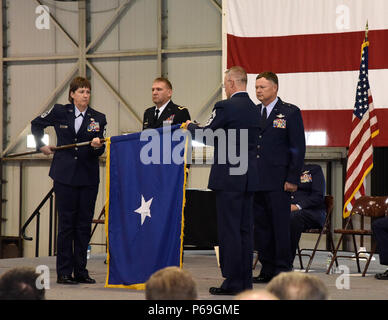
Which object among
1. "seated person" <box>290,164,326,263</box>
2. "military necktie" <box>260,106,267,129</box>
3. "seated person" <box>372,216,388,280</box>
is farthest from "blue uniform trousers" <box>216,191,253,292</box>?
"seated person" <box>372,216,388,280</box>

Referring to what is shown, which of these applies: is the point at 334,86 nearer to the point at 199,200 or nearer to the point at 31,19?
the point at 199,200

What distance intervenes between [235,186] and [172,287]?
8.34ft

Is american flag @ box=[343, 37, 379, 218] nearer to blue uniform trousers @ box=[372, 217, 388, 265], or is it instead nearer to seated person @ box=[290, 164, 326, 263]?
seated person @ box=[290, 164, 326, 263]

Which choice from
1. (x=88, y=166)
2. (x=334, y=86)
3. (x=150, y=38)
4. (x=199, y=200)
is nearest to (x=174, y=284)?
(x=88, y=166)

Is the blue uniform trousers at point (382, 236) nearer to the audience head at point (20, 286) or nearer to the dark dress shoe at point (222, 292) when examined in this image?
the dark dress shoe at point (222, 292)

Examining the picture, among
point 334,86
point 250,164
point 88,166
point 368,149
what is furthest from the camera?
point 334,86

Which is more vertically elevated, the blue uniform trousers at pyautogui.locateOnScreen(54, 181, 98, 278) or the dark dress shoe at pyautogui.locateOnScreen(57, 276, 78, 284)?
the blue uniform trousers at pyautogui.locateOnScreen(54, 181, 98, 278)

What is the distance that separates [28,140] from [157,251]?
786cm

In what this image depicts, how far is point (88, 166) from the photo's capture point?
486cm

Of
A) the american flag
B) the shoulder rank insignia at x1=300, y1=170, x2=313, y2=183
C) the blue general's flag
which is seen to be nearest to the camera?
the blue general's flag

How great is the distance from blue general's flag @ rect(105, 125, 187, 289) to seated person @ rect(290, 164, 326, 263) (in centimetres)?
172

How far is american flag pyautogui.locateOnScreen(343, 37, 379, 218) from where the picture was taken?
7344mm

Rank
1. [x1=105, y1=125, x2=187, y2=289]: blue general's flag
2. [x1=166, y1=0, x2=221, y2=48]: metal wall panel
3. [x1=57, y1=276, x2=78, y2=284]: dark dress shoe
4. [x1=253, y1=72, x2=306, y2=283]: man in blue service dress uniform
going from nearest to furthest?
[x1=105, y1=125, x2=187, y2=289]: blue general's flag, [x1=57, y1=276, x2=78, y2=284]: dark dress shoe, [x1=253, y1=72, x2=306, y2=283]: man in blue service dress uniform, [x1=166, y1=0, x2=221, y2=48]: metal wall panel

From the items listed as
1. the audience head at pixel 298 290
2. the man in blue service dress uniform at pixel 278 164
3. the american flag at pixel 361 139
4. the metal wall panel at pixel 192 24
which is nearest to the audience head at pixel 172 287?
the audience head at pixel 298 290
